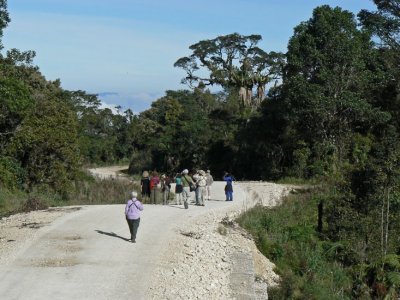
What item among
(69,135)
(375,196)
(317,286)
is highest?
(69,135)

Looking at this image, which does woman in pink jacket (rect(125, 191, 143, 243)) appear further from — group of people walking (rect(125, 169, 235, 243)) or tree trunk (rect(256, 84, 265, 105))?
tree trunk (rect(256, 84, 265, 105))

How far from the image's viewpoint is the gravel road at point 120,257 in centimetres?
1130

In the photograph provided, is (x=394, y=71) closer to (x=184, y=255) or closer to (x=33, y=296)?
(x=184, y=255)

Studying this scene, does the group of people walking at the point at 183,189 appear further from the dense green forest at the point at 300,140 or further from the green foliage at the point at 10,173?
the green foliage at the point at 10,173

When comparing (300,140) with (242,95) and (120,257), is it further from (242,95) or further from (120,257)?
(120,257)

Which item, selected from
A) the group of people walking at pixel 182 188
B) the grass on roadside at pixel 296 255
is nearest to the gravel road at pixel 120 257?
the grass on roadside at pixel 296 255

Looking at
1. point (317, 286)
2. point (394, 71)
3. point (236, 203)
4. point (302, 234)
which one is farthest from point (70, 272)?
point (394, 71)

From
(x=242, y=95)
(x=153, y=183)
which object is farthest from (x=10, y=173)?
(x=242, y=95)

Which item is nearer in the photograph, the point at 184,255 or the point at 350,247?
the point at 184,255

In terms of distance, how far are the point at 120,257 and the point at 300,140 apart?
26.2 metres

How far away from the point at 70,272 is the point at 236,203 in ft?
41.2

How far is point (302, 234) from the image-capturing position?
20.3 m

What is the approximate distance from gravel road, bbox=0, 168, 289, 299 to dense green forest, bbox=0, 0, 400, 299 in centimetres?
167

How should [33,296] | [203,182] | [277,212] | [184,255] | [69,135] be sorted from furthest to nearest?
[69,135] → [277,212] → [203,182] → [184,255] → [33,296]
